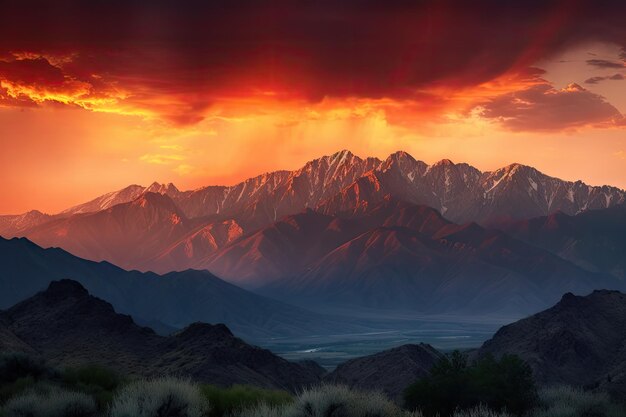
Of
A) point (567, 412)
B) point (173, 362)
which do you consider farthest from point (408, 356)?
point (567, 412)

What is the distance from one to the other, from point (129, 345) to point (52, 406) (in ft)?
247

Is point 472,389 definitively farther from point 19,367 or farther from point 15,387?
point 15,387

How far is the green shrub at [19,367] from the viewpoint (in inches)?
2621

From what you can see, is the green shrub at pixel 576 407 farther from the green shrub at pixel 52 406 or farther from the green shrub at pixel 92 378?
the green shrub at pixel 92 378

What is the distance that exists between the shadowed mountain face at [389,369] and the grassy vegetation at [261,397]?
137 ft

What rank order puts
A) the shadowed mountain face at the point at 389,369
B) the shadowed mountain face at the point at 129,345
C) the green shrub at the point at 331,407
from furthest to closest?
1. the shadowed mountain face at the point at 389,369
2. the shadowed mountain face at the point at 129,345
3. the green shrub at the point at 331,407

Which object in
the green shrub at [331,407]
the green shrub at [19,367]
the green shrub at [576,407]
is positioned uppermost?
the green shrub at [19,367]

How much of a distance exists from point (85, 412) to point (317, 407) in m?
13.8

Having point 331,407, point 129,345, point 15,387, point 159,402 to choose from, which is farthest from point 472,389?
point 129,345

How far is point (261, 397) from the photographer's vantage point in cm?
6162

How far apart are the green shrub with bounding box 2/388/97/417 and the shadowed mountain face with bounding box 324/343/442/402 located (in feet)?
237

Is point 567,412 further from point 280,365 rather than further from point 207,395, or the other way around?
point 280,365

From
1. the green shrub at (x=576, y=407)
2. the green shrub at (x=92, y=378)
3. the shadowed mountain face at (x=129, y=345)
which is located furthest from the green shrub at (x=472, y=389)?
the shadowed mountain face at (x=129, y=345)

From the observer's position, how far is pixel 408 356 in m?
138
